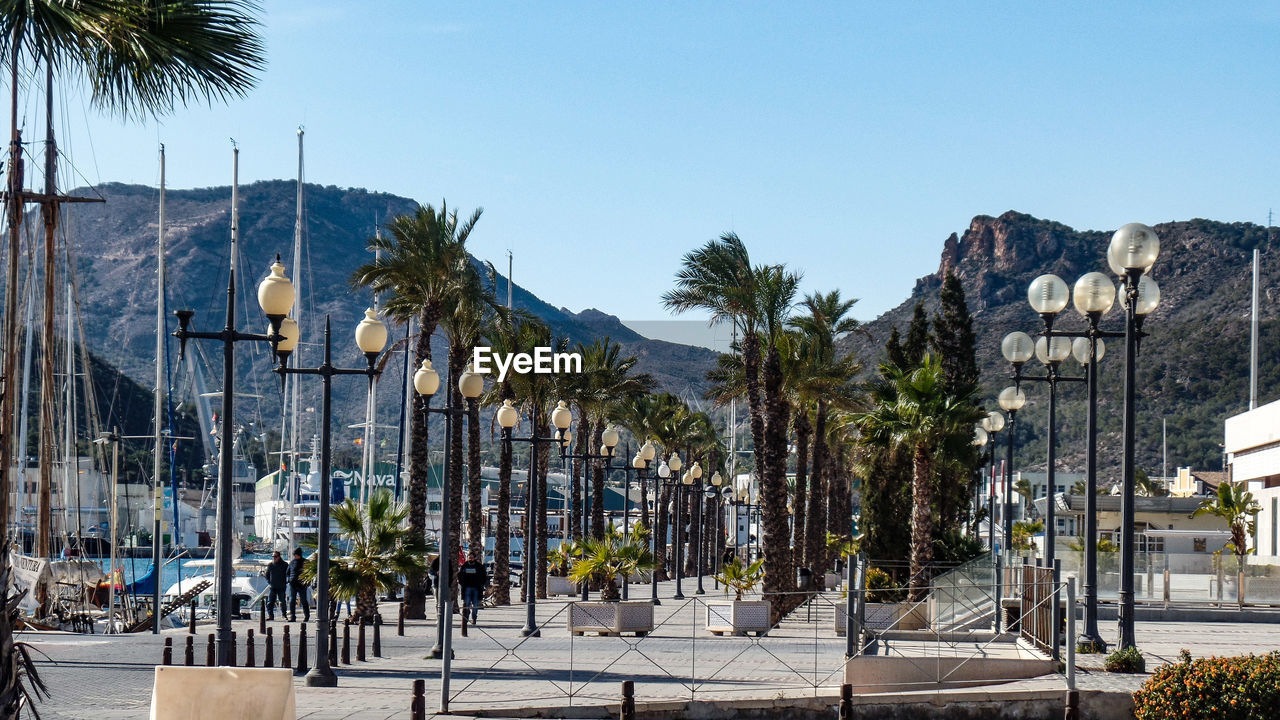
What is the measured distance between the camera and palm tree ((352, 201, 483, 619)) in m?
33.7

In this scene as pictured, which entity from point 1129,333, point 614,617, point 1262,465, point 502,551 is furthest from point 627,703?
point 1262,465

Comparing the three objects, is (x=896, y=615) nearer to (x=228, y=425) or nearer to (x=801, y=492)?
(x=228, y=425)

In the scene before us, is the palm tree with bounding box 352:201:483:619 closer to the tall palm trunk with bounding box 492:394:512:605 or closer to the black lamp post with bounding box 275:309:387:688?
the tall palm trunk with bounding box 492:394:512:605

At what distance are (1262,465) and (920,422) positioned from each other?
92.3 feet

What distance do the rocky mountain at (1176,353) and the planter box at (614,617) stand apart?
83965 millimetres

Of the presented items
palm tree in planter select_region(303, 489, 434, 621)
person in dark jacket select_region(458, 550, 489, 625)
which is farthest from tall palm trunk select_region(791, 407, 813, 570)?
palm tree in planter select_region(303, 489, 434, 621)

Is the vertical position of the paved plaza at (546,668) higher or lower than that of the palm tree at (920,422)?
lower

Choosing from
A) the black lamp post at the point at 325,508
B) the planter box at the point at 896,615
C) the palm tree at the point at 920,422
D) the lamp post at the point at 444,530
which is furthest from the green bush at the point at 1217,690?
the palm tree at the point at 920,422

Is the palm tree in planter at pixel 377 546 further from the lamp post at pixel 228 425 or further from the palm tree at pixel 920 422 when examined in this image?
the palm tree at pixel 920 422

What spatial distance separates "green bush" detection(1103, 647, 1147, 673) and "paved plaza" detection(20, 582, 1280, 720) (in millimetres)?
255

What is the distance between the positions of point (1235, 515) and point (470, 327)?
25.8 metres

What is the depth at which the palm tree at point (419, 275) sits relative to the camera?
110 feet

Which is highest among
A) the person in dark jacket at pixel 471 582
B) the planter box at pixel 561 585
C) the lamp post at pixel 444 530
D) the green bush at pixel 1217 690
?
the lamp post at pixel 444 530

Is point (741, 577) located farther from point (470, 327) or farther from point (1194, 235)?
point (1194, 235)
